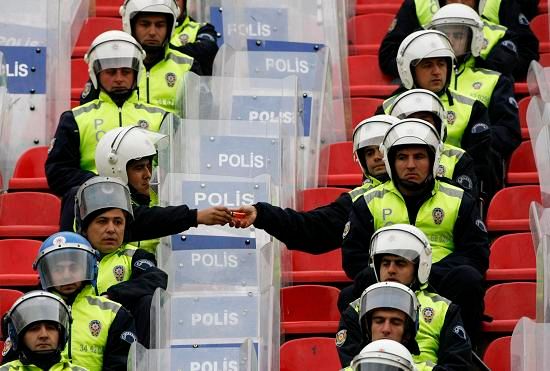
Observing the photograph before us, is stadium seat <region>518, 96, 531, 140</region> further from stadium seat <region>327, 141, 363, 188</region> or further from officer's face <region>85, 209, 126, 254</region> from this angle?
officer's face <region>85, 209, 126, 254</region>

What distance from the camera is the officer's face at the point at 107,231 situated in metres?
14.4

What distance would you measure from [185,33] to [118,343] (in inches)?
164

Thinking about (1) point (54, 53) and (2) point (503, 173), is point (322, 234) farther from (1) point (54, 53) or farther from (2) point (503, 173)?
(1) point (54, 53)

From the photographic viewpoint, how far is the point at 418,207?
14.4m

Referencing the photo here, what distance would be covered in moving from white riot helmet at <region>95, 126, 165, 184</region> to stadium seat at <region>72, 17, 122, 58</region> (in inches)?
115

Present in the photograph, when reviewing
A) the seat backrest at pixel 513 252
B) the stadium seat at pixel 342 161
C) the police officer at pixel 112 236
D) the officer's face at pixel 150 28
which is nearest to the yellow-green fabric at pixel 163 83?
the officer's face at pixel 150 28

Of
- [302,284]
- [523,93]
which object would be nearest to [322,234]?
[302,284]

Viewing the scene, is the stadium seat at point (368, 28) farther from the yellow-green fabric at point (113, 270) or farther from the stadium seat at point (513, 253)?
the yellow-green fabric at point (113, 270)

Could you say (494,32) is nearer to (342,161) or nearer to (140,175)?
(342,161)

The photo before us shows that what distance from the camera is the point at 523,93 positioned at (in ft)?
56.3

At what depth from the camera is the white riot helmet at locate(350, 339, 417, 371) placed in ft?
40.4

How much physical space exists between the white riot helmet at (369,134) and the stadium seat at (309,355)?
138 centimetres

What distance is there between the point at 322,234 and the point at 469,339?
1487 millimetres

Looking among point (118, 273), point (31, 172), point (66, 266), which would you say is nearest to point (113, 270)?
point (118, 273)
